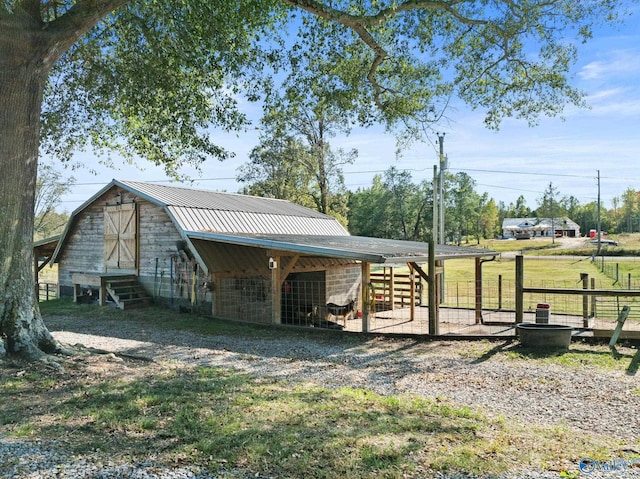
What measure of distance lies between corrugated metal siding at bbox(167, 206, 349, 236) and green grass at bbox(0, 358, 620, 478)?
8771 millimetres

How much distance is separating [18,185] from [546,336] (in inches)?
362

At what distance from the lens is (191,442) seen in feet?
13.0

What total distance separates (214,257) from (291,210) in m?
8.14

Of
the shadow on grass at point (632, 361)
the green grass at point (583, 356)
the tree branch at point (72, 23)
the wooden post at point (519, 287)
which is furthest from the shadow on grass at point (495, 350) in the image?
the tree branch at point (72, 23)

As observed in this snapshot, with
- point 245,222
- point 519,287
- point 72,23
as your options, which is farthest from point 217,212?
point 519,287

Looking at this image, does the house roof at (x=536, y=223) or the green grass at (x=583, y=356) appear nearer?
the green grass at (x=583, y=356)

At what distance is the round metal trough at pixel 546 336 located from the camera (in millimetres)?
9000

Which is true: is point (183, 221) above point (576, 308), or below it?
above

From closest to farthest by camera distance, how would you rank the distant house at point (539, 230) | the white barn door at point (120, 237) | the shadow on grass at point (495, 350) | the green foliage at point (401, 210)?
the shadow on grass at point (495, 350) → the white barn door at point (120, 237) → the green foliage at point (401, 210) → the distant house at point (539, 230)

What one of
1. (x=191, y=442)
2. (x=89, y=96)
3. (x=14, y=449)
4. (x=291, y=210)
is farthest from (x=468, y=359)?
(x=291, y=210)

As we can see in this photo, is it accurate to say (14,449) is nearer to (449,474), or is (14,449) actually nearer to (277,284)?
(449,474)

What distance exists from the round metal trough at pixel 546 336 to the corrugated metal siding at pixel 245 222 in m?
9.39

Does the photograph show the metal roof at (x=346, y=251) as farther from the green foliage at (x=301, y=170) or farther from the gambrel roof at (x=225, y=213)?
the green foliage at (x=301, y=170)

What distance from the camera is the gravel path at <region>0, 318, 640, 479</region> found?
3.62 m
